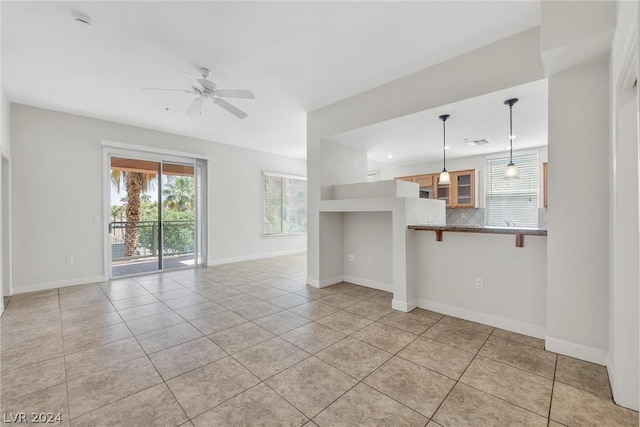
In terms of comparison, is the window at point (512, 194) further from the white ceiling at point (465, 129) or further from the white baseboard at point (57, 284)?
the white baseboard at point (57, 284)

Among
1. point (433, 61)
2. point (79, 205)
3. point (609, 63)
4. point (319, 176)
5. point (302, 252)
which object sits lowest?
point (302, 252)

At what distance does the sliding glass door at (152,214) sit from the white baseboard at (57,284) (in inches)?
18.1

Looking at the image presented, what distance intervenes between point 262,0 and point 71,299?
472 cm

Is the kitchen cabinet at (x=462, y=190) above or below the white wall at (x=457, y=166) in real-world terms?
below

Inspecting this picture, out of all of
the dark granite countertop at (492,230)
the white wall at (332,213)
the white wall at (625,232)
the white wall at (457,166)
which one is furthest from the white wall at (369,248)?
the white wall at (457,166)

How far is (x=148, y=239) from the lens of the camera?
20.3 feet

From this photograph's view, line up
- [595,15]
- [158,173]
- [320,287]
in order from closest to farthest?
[595,15] < [320,287] < [158,173]

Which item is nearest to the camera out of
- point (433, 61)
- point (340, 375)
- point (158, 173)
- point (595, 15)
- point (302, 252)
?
point (595, 15)

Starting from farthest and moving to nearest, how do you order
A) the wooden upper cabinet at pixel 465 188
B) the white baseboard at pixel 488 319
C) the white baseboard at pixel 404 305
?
1. the wooden upper cabinet at pixel 465 188
2. the white baseboard at pixel 404 305
3. the white baseboard at pixel 488 319

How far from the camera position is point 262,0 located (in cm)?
219

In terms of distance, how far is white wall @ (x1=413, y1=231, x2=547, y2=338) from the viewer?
2.73m

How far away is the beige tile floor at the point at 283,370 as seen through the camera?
5.53 feet

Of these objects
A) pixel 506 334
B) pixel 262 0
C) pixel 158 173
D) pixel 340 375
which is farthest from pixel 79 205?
pixel 506 334

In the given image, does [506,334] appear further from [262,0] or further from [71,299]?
[71,299]
